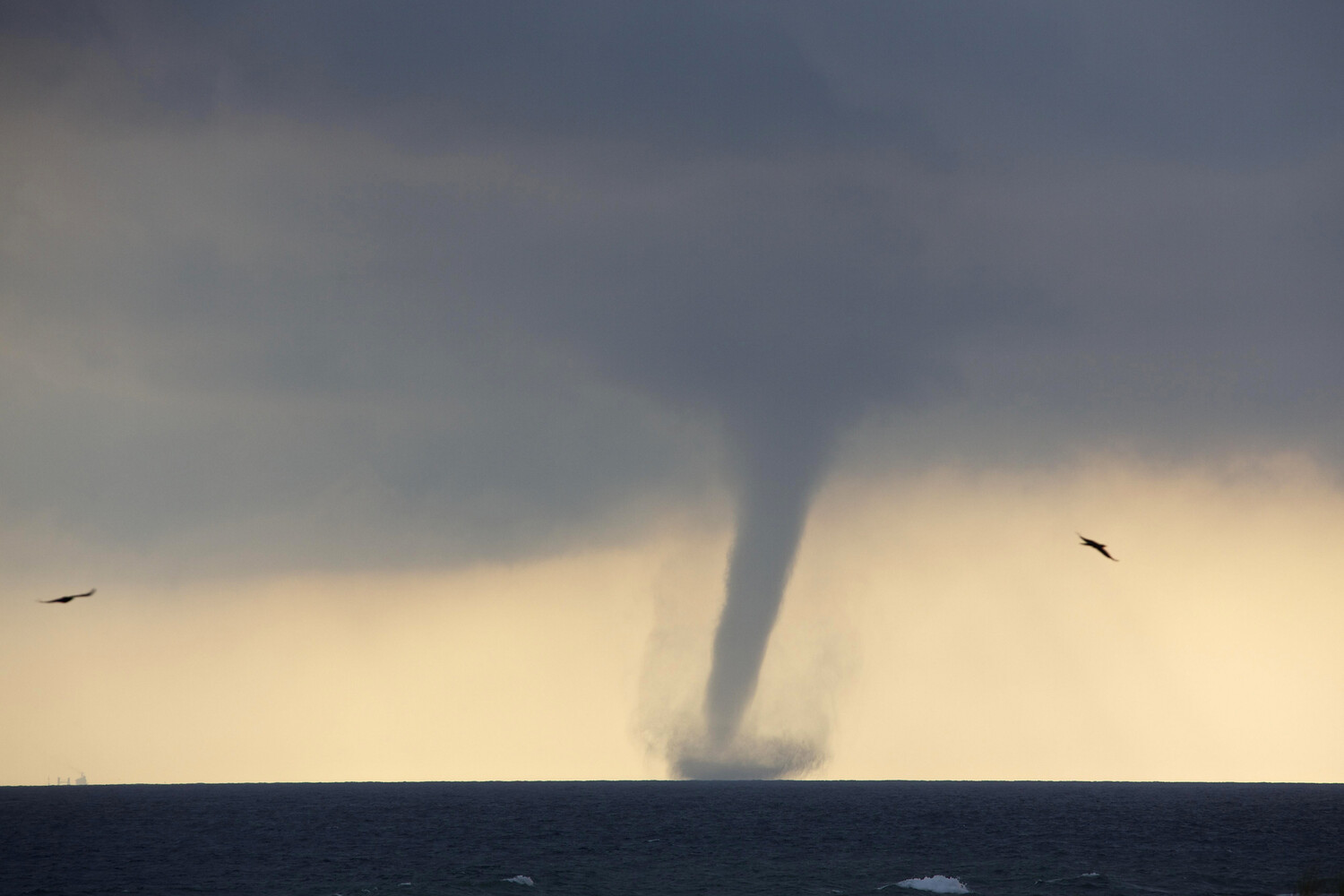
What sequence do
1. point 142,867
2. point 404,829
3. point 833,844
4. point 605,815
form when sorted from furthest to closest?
point 605,815
point 404,829
point 833,844
point 142,867

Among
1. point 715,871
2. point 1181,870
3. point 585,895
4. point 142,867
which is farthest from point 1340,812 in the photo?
point 142,867

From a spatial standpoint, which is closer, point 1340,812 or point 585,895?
point 585,895

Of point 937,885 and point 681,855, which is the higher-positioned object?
point 681,855

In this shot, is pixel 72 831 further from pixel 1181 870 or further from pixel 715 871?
pixel 1181 870

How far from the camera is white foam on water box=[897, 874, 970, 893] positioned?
82438mm

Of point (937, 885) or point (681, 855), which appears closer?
point (937, 885)

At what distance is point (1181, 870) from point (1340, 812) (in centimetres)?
11056

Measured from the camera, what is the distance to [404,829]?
15388 centimetres

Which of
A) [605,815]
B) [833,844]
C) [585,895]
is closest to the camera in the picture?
[585,895]

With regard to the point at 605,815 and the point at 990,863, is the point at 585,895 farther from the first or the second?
the point at 605,815

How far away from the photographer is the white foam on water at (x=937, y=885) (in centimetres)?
8244

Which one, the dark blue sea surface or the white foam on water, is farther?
the dark blue sea surface

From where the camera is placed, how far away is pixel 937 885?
8350 cm

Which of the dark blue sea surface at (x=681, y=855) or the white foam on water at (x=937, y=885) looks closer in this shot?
the white foam on water at (x=937, y=885)
